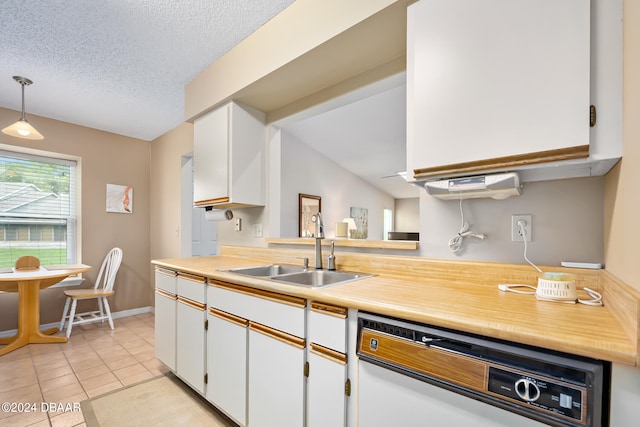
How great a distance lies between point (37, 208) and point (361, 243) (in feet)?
12.8

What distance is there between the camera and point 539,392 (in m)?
0.73

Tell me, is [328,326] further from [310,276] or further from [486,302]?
[310,276]

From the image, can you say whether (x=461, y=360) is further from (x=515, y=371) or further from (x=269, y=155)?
(x=269, y=155)

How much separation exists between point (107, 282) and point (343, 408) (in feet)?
12.0

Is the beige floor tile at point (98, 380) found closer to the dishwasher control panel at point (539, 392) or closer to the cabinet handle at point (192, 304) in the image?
the cabinet handle at point (192, 304)

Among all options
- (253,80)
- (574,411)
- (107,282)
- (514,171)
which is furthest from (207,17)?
(107,282)

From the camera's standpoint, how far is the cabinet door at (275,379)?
4.20 feet

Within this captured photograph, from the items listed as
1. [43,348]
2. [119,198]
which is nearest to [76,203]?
[119,198]

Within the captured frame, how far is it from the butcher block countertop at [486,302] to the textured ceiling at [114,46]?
5.11ft

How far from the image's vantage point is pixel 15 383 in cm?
226

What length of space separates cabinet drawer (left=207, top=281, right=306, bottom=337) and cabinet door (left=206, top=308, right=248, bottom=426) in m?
0.06

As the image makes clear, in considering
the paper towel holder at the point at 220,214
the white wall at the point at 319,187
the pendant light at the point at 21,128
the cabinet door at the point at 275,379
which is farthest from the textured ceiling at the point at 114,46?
the cabinet door at the point at 275,379

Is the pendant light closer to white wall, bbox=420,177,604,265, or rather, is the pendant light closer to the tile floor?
the tile floor

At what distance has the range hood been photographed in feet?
3.68
